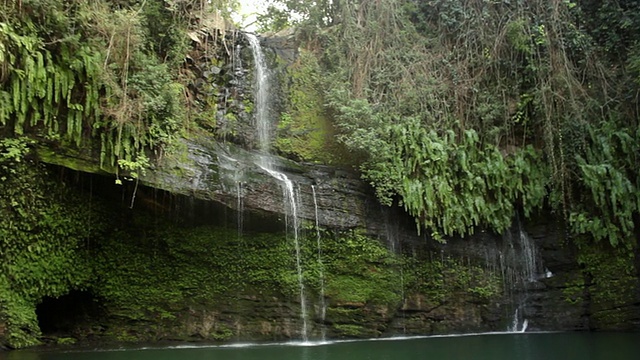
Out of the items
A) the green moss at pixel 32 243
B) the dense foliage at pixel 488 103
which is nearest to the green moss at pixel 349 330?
the dense foliage at pixel 488 103

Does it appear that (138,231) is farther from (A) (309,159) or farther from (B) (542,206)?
(B) (542,206)

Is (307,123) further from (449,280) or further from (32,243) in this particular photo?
(32,243)

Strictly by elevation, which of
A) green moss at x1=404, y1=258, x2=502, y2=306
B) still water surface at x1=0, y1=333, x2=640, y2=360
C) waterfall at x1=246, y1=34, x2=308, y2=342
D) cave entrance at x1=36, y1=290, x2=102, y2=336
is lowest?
still water surface at x1=0, y1=333, x2=640, y2=360

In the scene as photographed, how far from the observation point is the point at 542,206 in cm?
1248

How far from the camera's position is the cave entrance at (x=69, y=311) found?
10227 mm

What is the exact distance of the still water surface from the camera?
8328 mm

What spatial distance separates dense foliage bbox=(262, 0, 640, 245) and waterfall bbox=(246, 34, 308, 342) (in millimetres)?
1579

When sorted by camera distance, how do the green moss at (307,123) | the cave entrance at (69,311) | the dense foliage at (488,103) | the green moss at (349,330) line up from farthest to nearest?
the green moss at (307,123) → the dense foliage at (488,103) → the green moss at (349,330) → the cave entrance at (69,311)

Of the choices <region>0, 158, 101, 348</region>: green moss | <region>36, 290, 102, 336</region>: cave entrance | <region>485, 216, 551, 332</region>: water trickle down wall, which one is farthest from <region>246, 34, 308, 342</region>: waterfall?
<region>485, 216, 551, 332</region>: water trickle down wall

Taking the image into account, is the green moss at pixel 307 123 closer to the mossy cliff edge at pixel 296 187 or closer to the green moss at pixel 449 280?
the mossy cliff edge at pixel 296 187

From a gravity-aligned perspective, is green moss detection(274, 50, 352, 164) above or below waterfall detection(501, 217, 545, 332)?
above

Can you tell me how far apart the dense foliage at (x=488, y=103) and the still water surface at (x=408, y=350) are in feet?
8.12

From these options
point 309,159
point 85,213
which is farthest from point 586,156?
point 85,213

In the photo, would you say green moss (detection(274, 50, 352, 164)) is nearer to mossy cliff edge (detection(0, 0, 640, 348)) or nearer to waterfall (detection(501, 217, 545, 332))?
mossy cliff edge (detection(0, 0, 640, 348))
